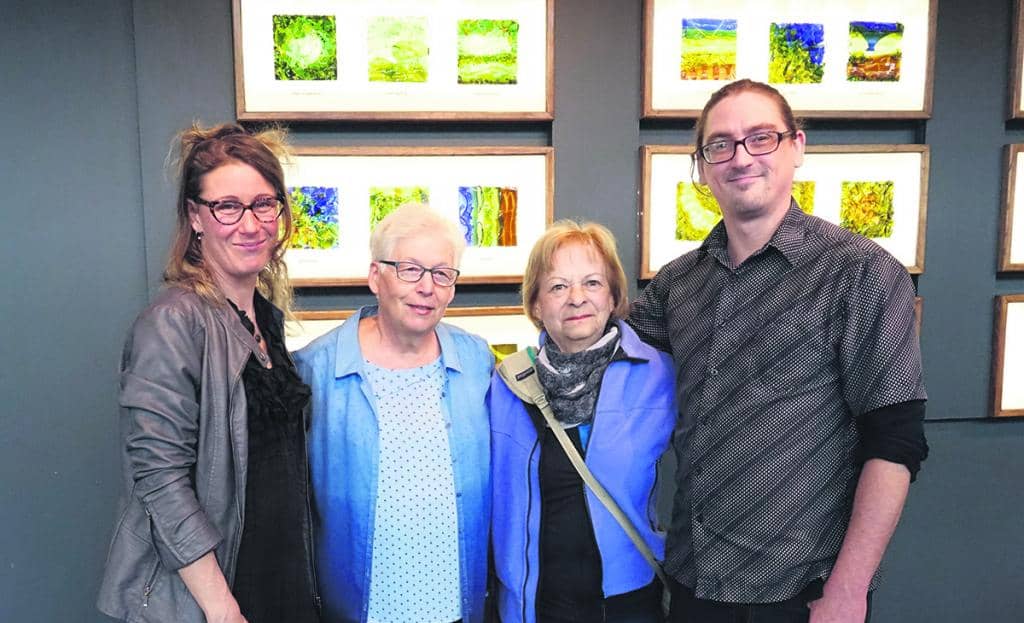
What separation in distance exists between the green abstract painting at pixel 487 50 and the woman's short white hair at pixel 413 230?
72 cm

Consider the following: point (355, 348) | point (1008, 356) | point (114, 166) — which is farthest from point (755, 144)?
point (114, 166)

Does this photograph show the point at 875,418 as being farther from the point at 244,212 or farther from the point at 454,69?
the point at 454,69

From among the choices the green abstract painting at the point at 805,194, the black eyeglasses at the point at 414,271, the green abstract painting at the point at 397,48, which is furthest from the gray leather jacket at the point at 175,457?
the green abstract painting at the point at 805,194

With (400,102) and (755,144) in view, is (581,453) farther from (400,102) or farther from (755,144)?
(400,102)

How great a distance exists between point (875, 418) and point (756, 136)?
63 cm

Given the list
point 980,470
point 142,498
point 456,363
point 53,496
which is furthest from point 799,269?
point 53,496

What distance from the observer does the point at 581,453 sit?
1637 mm

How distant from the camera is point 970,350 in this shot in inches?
99.3

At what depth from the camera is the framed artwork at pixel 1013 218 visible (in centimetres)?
246

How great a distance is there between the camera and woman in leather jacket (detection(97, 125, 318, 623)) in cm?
132

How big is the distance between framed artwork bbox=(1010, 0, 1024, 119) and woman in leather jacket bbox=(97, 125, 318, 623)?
97.7 inches

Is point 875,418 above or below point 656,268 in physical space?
below

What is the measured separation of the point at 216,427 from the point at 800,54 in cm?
216

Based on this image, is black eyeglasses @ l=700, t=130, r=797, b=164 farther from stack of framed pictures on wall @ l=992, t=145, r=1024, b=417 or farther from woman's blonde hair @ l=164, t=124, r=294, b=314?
stack of framed pictures on wall @ l=992, t=145, r=1024, b=417
